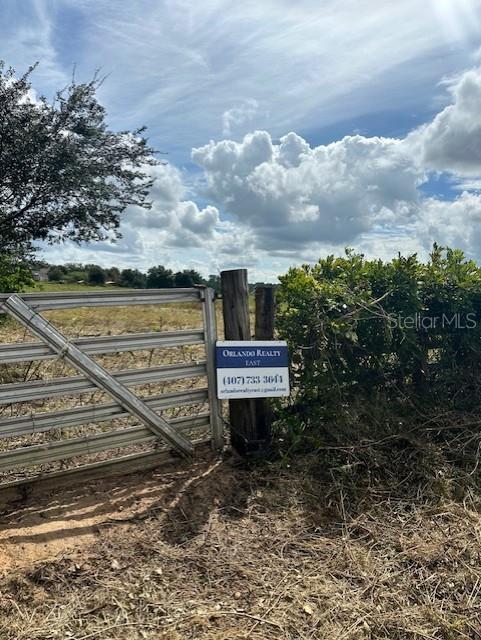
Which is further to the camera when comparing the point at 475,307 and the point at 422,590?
the point at 475,307

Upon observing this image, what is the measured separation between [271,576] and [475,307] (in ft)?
12.4

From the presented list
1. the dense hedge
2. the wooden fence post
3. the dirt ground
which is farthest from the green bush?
the dirt ground

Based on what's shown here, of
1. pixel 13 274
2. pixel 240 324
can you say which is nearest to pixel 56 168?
pixel 13 274

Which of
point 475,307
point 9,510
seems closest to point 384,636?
point 9,510

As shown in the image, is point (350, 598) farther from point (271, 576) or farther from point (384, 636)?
point (271, 576)

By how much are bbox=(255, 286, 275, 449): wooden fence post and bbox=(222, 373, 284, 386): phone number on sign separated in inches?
8.6

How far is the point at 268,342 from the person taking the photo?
4.39m

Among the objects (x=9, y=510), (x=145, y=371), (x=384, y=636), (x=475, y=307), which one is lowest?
(x=384, y=636)

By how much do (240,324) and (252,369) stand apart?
421 mm

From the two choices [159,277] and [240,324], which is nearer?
[240,324]

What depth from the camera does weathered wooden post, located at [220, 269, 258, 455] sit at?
439 centimetres

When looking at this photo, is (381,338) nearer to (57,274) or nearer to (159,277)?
(159,277)

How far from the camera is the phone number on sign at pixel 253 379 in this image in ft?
14.1

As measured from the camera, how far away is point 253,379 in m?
4.34
